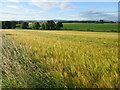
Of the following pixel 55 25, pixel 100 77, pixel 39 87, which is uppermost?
pixel 55 25

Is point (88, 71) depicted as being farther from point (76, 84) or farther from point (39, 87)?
point (39, 87)

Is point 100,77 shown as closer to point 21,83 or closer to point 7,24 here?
point 21,83

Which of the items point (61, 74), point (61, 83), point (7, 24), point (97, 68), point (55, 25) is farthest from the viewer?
point (55, 25)

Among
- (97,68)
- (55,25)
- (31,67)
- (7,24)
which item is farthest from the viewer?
(55,25)

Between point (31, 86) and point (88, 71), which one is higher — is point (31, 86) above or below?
below

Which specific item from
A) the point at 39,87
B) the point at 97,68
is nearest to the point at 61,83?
the point at 39,87

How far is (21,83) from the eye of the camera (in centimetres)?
200

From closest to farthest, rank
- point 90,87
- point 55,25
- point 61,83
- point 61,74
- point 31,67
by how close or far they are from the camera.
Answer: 1. point 90,87
2. point 61,83
3. point 61,74
4. point 31,67
5. point 55,25

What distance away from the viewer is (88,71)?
6.76 ft

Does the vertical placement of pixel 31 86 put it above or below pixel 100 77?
below

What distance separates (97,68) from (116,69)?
10.9 inches

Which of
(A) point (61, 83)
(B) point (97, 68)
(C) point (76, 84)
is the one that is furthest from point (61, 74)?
(B) point (97, 68)

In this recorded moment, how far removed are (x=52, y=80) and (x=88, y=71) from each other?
1.80 ft

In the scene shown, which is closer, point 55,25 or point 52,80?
point 52,80
